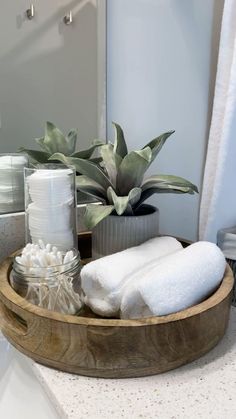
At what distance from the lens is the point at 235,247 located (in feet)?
2.40

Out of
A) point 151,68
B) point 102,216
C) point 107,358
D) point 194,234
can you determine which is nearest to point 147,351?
A: point 107,358

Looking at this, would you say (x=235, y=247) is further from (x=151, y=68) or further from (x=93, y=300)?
(x=151, y=68)

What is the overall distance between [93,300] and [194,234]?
41 centimetres

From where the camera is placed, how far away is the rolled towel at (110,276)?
57cm

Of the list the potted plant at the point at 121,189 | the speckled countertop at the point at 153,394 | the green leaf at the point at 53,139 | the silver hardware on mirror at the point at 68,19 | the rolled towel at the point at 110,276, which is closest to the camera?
the speckled countertop at the point at 153,394

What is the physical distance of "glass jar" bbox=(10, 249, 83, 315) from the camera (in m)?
0.60

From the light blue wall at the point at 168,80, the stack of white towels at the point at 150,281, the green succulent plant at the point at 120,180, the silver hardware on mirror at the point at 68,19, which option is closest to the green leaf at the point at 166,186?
the green succulent plant at the point at 120,180

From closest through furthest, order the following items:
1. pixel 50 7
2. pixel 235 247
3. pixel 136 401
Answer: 1. pixel 136 401
2. pixel 235 247
3. pixel 50 7

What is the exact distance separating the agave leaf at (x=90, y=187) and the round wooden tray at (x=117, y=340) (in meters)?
0.24

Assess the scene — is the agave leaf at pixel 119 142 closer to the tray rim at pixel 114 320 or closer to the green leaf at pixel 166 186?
the green leaf at pixel 166 186

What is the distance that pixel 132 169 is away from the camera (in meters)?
0.67

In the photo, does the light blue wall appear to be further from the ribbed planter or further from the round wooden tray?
the round wooden tray

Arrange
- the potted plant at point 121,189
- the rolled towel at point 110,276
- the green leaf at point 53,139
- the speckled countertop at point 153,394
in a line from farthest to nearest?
1. the green leaf at point 53,139
2. the potted plant at point 121,189
3. the rolled towel at point 110,276
4. the speckled countertop at point 153,394

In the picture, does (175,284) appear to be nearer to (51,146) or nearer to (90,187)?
(90,187)
